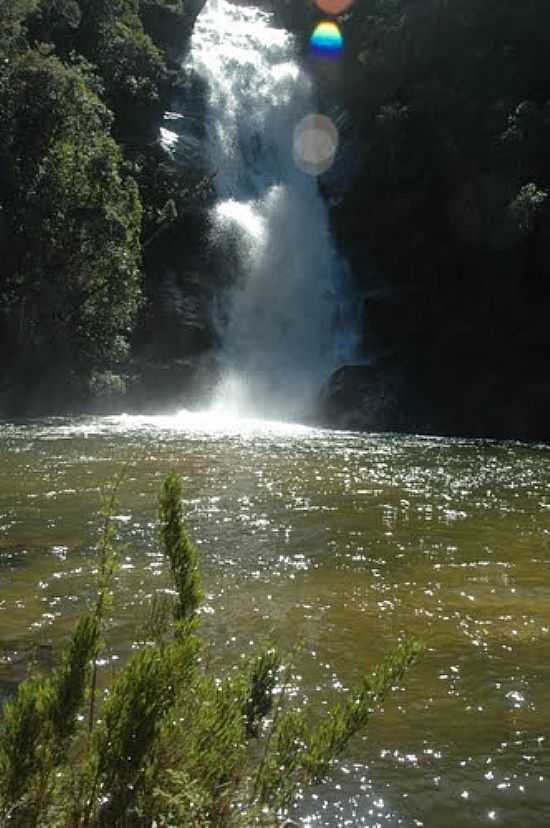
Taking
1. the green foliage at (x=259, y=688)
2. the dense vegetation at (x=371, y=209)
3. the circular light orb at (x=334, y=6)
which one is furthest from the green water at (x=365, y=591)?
the circular light orb at (x=334, y=6)

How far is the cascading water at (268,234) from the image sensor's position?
35188 mm

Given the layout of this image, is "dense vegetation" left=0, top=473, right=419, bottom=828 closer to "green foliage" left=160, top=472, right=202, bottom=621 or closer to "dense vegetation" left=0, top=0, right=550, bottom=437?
"green foliage" left=160, top=472, right=202, bottom=621

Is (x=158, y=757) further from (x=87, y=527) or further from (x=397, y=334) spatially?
(x=397, y=334)

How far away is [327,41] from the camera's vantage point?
53.4 metres

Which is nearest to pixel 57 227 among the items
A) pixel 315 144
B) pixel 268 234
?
pixel 268 234

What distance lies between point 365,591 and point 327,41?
176 ft

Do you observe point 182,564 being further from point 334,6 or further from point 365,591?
point 334,6

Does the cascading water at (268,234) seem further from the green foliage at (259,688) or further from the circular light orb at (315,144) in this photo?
the green foliage at (259,688)

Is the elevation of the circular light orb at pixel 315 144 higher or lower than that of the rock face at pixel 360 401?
higher

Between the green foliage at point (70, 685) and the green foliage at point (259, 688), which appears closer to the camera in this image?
the green foliage at point (70, 685)

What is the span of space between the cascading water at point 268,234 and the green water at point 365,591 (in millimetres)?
19165

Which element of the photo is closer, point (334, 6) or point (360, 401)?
point (360, 401)

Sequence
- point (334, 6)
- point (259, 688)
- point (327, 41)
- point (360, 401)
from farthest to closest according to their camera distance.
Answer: point (334, 6), point (327, 41), point (360, 401), point (259, 688)

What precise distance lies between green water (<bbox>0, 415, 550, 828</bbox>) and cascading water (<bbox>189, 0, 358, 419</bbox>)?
19.2m
